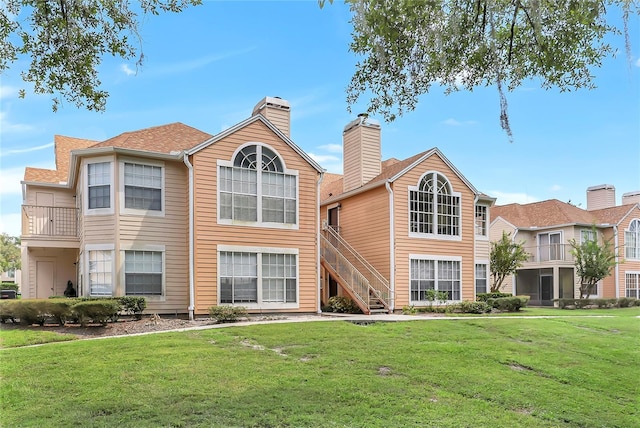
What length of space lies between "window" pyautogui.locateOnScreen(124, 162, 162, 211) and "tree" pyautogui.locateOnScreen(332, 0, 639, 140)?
8.93 metres

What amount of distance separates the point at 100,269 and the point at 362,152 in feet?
37.6

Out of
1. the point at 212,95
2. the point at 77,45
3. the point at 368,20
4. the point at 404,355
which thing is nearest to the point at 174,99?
the point at 212,95

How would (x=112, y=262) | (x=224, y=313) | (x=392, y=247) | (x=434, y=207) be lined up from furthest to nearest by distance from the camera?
(x=434, y=207) < (x=392, y=247) < (x=112, y=262) < (x=224, y=313)

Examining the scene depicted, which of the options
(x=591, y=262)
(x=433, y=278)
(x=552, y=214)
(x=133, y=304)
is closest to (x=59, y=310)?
(x=133, y=304)

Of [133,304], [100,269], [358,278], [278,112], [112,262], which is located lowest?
[133,304]

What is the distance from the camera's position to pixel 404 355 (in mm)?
9625

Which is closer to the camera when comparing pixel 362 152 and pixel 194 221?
pixel 194 221

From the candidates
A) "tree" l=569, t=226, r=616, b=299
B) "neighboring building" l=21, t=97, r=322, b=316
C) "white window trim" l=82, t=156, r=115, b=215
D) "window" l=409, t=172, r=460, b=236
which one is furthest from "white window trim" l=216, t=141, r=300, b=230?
"tree" l=569, t=226, r=616, b=299

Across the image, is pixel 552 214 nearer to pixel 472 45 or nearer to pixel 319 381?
pixel 472 45

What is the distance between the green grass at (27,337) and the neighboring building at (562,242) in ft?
84.0

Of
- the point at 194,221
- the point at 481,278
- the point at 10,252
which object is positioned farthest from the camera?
the point at 10,252

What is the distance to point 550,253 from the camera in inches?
1185

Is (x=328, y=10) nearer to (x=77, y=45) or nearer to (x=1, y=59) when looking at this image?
(x=77, y=45)

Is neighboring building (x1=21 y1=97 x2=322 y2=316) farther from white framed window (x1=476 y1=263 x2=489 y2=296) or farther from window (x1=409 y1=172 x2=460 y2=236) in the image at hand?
white framed window (x1=476 y1=263 x2=489 y2=296)
